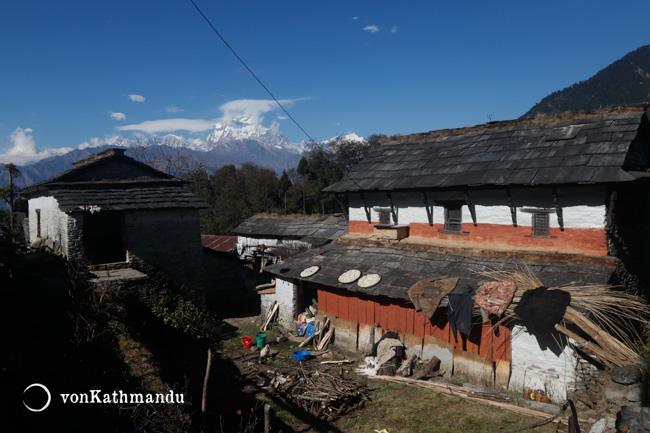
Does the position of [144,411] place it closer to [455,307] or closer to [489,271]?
[455,307]

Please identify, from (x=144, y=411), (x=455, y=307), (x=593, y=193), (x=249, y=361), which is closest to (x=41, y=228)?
(x=249, y=361)

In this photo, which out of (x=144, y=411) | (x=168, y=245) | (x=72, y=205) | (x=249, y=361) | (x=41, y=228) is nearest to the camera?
(x=144, y=411)

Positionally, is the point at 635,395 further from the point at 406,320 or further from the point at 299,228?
the point at 299,228

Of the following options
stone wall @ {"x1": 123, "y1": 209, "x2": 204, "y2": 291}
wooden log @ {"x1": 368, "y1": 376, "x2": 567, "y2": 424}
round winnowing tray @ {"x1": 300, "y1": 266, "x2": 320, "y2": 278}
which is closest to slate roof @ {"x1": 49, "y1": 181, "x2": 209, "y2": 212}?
stone wall @ {"x1": 123, "y1": 209, "x2": 204, "y2": 291}

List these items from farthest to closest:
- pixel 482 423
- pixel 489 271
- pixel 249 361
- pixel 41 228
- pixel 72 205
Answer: pixel 41 228
pixel 72 205
pixel 249 361
pixel 489 271
pixel 482 423

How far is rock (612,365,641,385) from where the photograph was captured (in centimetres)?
698

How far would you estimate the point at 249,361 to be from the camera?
1244 cm

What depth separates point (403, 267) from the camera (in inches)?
497

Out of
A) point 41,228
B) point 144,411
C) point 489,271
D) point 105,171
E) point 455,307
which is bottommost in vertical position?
point 144,411

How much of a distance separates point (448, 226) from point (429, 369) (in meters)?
5.36

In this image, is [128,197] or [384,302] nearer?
[384,302]

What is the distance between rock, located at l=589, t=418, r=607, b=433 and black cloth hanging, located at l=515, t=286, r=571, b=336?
1.86m

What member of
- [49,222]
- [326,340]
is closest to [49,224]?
[49,222]

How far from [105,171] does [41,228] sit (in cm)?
445
